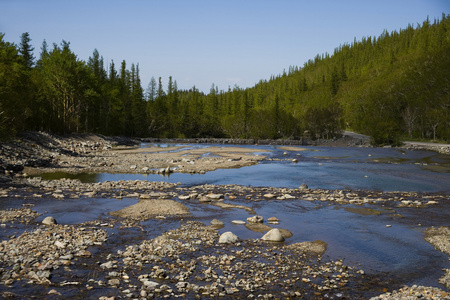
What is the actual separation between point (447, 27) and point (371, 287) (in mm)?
215054

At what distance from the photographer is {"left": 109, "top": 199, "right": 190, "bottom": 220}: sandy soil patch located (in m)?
15.1

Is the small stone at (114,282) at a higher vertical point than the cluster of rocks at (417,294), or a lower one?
higher

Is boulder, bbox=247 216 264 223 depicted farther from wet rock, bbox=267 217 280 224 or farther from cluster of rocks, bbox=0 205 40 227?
cluster of rocks, bbox=0 205 40 227

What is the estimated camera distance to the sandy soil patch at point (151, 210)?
1513cm

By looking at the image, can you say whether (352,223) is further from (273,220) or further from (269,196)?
(269,196)

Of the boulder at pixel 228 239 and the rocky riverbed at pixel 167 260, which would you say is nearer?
the rocky riverbed at pixel 167 260

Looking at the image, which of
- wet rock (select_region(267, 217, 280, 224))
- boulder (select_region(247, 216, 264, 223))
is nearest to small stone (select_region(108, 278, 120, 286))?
boulder (select_region(247, 216, 264, 223))

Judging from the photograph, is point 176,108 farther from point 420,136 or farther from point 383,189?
point 383,189

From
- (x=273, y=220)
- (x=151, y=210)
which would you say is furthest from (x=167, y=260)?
(x=273, y=220)

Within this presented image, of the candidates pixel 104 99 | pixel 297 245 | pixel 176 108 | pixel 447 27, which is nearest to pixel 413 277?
pixel 297 245

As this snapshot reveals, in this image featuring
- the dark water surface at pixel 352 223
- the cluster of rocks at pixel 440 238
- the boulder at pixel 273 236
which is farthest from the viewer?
the boulder at pixel 273 236

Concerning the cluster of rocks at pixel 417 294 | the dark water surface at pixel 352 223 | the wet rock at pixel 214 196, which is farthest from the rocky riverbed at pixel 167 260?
the wet rock at pixel 214 196

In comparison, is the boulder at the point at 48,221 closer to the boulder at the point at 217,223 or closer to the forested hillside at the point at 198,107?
the boulder at the point at 217,223

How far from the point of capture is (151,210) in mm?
15859
